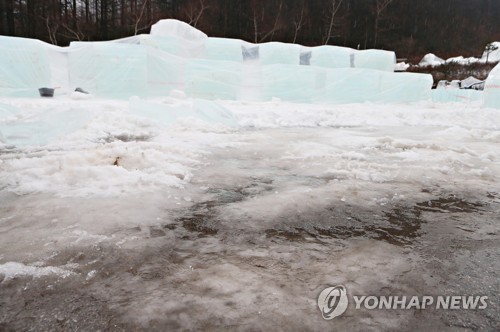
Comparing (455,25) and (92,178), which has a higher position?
(455,25)

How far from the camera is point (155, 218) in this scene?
1.93 metres

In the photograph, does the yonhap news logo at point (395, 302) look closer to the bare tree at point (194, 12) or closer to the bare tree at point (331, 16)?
the bare tree at point (194, 12)

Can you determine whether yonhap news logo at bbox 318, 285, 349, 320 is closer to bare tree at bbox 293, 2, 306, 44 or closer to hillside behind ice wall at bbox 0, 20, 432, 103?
hillside behind ice wall at bbox 0, 20, 432, 103

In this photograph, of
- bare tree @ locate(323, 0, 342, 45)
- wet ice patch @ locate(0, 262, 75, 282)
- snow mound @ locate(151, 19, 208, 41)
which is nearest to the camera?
wet ice patch @ locate(0, 262, 75, 282)

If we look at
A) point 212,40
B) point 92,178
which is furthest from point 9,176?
point 212,40

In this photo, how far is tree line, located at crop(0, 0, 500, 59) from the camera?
75.2 ft

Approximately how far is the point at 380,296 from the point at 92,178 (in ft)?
6.66

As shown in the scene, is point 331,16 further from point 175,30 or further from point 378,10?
point 175,30

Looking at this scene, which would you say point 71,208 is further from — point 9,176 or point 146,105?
point 146,105

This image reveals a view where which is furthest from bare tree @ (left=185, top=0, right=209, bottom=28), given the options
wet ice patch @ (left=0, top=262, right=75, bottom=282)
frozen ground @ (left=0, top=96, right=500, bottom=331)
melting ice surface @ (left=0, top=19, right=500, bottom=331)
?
wet ice patch @ (left=0, top=262, right=75, bottom=282)

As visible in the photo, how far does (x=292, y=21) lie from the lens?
2802 cm

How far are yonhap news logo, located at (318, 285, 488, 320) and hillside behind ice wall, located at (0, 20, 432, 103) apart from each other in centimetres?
1067

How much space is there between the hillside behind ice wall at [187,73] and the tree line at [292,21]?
32.3ft

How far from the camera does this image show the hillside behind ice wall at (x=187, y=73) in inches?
408
